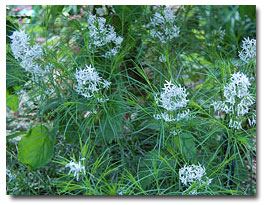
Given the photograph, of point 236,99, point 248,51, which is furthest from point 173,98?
point 248,51

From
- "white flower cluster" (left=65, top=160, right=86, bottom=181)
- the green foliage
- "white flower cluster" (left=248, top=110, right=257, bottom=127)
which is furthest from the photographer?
the green foliage

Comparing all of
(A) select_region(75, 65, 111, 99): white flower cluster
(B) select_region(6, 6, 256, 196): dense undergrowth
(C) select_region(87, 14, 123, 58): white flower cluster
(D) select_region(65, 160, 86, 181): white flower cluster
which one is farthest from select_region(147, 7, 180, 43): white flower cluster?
(D) select_region(65, 160, 86, 181): white flower cluster

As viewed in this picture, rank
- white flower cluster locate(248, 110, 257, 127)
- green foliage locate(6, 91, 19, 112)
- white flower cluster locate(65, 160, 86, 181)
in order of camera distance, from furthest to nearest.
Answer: green foliage locate(6, 91, 19, 112)
white flower cluster locate(248, 110, 257, 127)
white flower cluster locate(65, 160, 86, 181)

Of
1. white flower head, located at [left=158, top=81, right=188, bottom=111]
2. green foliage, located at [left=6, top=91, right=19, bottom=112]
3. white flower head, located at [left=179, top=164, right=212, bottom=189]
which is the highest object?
green foliage, located at [left=6, top=91, right=19, bottom=112]

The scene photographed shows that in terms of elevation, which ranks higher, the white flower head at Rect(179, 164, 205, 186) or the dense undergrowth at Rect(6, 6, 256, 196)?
the dense undergrowth at Rect(6, 6, 256, 196)

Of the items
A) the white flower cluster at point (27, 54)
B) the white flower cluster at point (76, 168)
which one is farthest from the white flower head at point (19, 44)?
the white flower cluster at point (76, 168)

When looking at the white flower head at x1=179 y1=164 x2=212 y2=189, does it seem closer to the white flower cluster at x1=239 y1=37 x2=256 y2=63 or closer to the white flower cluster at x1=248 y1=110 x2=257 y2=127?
the white flower cluster at x1=248 y1=110 x2=257 y2=127

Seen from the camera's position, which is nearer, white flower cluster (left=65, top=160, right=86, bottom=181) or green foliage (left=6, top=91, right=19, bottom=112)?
white flower cluster (left=65, top=160, right=86, bottom=181)

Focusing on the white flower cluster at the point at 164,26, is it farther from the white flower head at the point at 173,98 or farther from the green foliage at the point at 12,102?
the green foliage at the point at 12,102
